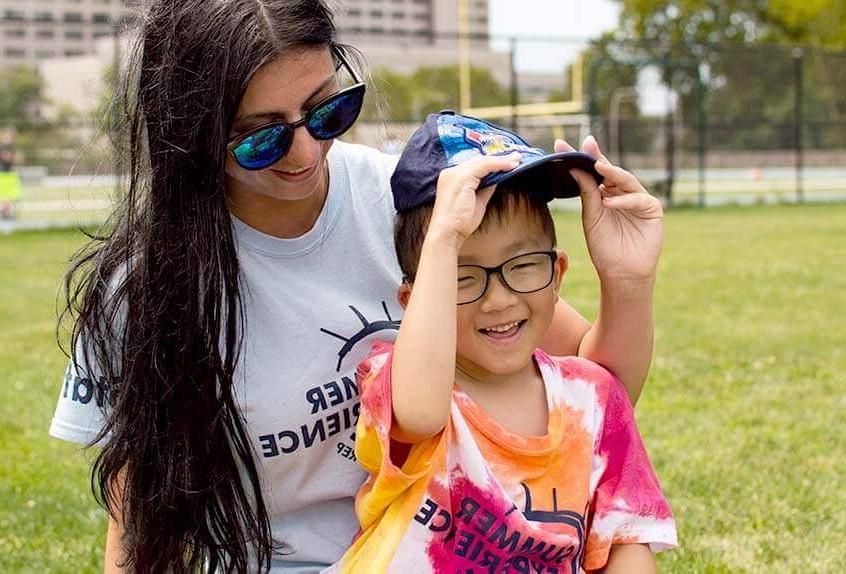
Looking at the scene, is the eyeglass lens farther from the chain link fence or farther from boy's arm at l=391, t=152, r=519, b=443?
the chain link fence

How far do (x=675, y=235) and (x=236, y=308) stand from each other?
42.2 ft

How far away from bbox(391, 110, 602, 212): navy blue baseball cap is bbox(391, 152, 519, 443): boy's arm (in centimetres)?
14

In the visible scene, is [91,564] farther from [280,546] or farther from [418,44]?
[418,44]

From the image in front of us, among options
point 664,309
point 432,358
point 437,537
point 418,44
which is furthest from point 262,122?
point 418,44

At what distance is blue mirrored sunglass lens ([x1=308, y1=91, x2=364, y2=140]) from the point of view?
198cm

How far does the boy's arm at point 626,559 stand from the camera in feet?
6.49

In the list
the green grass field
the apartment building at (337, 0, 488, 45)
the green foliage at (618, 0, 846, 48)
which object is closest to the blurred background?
the green grass field

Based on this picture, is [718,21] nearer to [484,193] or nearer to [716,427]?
[716,427]

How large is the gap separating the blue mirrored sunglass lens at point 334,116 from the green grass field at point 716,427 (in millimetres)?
669

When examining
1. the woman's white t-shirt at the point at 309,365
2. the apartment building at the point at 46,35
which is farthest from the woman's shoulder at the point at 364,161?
the apartment building at the point at 46,35

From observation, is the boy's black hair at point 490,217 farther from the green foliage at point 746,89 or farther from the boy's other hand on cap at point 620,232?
the green foliage at point 746,89

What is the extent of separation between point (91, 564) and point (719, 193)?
867 inches

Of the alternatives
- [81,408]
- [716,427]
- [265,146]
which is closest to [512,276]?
[265,146]

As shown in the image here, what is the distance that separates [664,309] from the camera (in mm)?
7863
